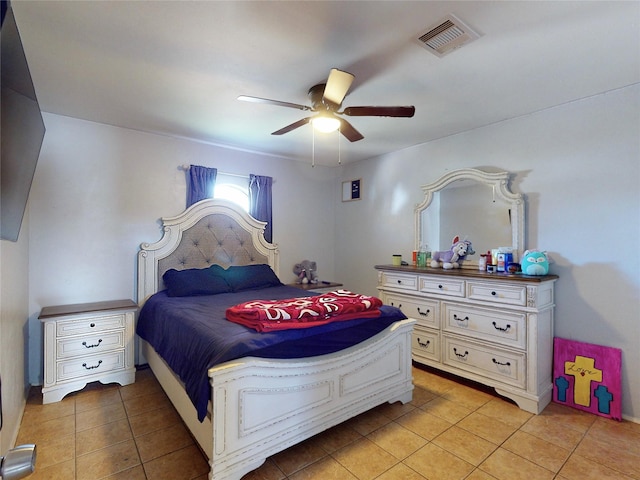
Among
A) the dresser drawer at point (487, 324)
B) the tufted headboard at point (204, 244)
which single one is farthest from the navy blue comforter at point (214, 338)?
the dresser drawer at point (487, 324)

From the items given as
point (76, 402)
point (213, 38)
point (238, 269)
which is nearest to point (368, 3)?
point (213, 38)

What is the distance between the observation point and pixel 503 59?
2008mm

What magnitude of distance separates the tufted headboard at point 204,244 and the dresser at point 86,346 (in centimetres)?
40

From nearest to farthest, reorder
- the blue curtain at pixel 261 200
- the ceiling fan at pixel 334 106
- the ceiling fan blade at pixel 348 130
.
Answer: the ceiling fan at pixel 334 106 → the ceiling fan blade at pixel 348 130 → the blue curtain at pixel 261 200

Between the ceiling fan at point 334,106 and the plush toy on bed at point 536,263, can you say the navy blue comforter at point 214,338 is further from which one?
the ceiling fan at point 334,106

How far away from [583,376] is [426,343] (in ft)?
3.94

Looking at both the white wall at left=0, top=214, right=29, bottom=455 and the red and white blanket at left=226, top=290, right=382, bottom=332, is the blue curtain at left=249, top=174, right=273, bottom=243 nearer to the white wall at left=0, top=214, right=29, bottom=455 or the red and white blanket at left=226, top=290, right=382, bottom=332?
the red and white blanket at left=226, top=290, right=382, bottom=332

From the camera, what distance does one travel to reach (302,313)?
2.04m

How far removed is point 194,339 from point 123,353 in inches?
52.7

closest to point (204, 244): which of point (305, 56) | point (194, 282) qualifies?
point (194, 282)

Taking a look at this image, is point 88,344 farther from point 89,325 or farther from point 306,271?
point 306,271

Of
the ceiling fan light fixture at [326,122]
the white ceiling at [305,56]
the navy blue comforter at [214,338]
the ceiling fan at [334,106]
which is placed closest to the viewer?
the white ceiling at [305,56]

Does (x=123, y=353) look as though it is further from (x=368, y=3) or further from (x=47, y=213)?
(x=368, y=3)

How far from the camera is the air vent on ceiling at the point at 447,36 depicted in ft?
5.48
